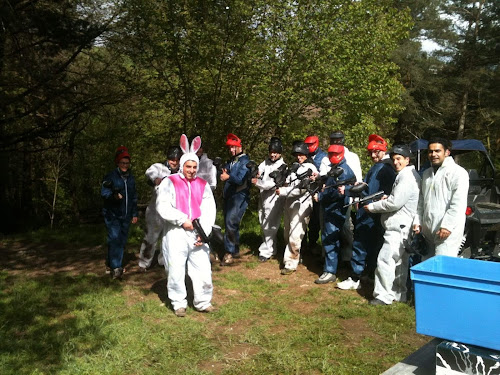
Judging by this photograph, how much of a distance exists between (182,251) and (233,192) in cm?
268

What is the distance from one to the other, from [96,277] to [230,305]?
2403 millimetres

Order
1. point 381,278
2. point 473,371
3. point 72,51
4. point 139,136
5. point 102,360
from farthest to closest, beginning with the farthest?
point 139,136
point 72,51
point 381,278
point 102,360
point 473,371

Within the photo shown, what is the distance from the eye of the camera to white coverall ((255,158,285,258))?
27.1 feet

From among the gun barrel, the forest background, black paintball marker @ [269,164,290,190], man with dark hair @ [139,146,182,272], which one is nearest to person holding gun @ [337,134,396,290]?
black paintball marker @ [269,164,290,190]

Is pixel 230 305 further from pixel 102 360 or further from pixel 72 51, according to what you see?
pixel 72 51

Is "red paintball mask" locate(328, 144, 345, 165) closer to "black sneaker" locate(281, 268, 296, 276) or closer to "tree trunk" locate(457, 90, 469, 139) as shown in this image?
"black sneaker" locate(281, 268, 296, 276)

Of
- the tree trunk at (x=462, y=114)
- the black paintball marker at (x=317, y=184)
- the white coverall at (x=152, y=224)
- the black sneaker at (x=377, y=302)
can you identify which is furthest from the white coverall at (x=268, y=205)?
the tree trunk at (x=462, y=114)

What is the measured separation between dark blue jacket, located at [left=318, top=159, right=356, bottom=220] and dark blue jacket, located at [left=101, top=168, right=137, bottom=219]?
280cm

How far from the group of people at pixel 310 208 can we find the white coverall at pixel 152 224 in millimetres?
16

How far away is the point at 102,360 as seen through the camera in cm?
477

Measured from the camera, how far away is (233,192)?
853cm

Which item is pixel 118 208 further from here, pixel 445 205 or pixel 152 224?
pixel 445 205

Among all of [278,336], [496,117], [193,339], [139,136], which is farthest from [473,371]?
[496,117]

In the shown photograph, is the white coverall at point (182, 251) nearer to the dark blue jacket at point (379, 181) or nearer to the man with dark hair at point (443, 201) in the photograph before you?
the dark blue jacket at point (379, 181)
